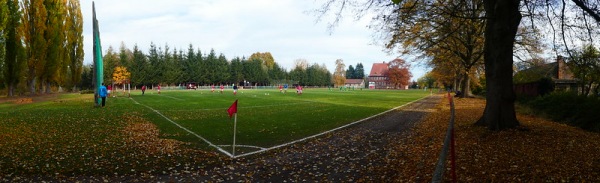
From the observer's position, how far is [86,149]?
10.1m

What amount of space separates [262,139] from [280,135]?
3.31 feet

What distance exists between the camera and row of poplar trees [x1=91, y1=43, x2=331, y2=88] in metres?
84.7

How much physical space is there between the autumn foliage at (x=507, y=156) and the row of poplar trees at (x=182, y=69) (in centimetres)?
6728

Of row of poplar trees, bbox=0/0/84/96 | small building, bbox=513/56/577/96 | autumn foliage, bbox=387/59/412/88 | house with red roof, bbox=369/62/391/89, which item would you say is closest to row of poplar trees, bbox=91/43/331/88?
row of poplar trees, bbox=0/0/84/96

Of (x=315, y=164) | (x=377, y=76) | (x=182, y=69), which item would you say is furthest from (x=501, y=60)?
(x=377, y=76)

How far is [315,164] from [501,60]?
7715mm

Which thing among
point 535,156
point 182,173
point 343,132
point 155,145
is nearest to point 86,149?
point 155,145

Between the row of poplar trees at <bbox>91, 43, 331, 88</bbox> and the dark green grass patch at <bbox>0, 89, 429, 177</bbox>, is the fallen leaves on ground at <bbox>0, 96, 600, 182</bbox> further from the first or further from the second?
the row of poplar trees at <bbox>91, 43, 331, 88</bbox>

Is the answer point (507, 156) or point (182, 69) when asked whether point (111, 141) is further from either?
point (182, 69)

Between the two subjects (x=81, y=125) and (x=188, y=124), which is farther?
(x=188, y=124)

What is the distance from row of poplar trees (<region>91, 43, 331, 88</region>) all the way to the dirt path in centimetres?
6496

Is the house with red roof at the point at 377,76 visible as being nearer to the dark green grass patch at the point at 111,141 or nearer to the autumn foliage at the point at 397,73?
the autumn foliage at the point at 397,73

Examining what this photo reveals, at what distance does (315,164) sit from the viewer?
8508 millimetres

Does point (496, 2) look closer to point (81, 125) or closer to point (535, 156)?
point (535, 156)
